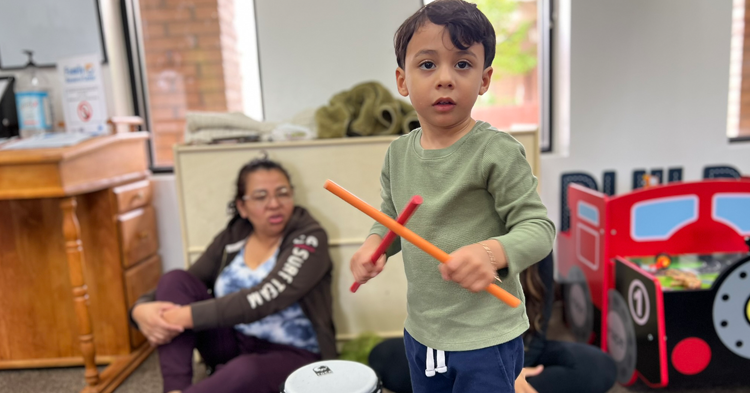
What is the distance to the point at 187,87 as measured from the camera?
1999 mm

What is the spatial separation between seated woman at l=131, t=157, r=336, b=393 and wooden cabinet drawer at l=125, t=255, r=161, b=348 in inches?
15.3

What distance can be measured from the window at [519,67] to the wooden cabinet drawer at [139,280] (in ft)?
4.58

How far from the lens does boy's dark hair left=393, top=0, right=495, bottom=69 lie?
0.53 metres

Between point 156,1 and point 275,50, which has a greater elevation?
point 156,1

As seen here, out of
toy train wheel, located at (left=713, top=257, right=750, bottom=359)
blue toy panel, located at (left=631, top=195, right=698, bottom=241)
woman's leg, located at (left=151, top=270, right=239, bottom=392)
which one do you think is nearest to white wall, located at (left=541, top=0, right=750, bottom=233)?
blue toy panel, located at (left=631, top=195, right=698, bottom=241)

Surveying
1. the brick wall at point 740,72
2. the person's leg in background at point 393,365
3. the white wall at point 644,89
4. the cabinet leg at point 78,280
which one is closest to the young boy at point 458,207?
the person's leg in background at point 393,365

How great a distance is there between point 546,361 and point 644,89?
1.18m

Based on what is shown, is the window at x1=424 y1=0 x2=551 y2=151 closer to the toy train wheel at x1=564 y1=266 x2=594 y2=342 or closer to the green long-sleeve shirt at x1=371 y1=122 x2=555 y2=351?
the toy train wheel at x1=564 y1=266 x2=594 y2=342

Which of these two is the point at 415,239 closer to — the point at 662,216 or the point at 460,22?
the point at 460,22

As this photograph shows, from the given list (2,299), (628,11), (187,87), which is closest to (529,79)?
(628,11)

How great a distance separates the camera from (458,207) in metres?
0.58

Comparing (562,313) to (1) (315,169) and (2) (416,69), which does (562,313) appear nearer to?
(1) (315,169)

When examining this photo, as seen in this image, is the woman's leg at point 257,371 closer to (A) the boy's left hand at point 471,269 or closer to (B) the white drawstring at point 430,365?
(B) the white drawstring at point 430,365

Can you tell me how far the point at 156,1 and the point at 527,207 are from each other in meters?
1.90
